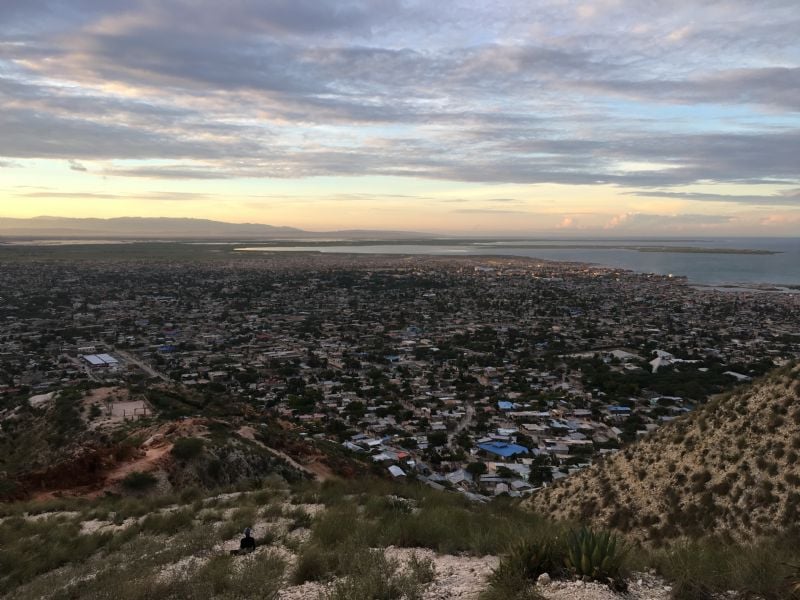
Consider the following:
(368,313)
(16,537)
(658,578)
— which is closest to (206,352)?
(368,313)

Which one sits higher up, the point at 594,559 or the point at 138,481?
the point at 594,559

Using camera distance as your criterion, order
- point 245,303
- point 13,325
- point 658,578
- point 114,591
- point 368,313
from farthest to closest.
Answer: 1. point 245,303
2. point 368,313
3. point 13,325
4. point 114,591
5. point 658,578

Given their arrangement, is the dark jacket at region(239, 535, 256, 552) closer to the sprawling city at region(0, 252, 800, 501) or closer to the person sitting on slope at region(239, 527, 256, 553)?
the person sitting on slope at region(239, 527, 256, 553)

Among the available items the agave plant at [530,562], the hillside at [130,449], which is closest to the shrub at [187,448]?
the hillside at [130,449]

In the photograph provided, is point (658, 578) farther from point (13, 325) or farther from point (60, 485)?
point (13, 325)

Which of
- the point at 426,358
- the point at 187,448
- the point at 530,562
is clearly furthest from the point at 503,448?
the point at 426,358

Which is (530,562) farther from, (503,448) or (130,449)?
(503,448)

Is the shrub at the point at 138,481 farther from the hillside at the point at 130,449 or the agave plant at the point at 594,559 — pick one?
the agave plant at the point at 594,559
